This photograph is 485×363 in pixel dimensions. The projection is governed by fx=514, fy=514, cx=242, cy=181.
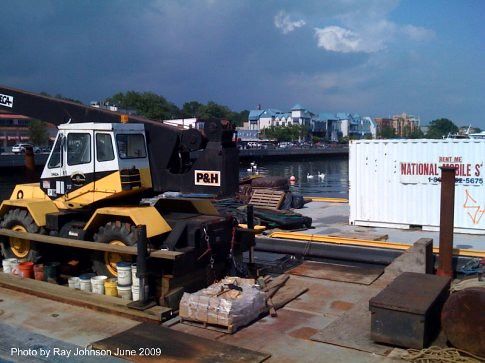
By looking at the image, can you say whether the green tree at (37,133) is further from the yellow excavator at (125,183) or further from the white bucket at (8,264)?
the white bucket at (8,264)

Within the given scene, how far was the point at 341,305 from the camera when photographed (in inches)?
322

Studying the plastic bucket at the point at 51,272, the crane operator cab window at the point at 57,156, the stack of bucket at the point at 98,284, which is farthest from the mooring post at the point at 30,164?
the stack of bucket at the point at 98,284

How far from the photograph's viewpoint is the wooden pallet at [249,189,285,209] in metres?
16.8

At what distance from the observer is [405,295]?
6.62m

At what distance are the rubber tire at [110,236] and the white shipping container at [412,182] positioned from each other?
346 inches

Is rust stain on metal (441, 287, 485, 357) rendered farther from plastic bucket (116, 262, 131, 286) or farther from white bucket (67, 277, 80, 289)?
white bucket (67, 277, 80, 289)

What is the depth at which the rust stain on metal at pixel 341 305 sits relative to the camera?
8.05 meters

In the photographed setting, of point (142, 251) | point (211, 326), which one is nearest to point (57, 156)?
point (142, 251)

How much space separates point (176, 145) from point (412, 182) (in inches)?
327

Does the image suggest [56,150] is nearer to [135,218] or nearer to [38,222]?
[38,222]

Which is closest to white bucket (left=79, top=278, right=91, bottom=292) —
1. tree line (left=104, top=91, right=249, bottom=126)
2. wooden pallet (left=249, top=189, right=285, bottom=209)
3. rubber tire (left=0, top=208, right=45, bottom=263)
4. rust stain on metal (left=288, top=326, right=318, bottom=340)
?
rubber tire (left=0, top=208, right=45, bottom=263)

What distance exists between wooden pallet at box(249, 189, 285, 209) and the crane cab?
7.96 m

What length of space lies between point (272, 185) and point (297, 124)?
134 meters

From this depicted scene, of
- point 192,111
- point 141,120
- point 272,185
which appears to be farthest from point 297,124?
point 141,120
